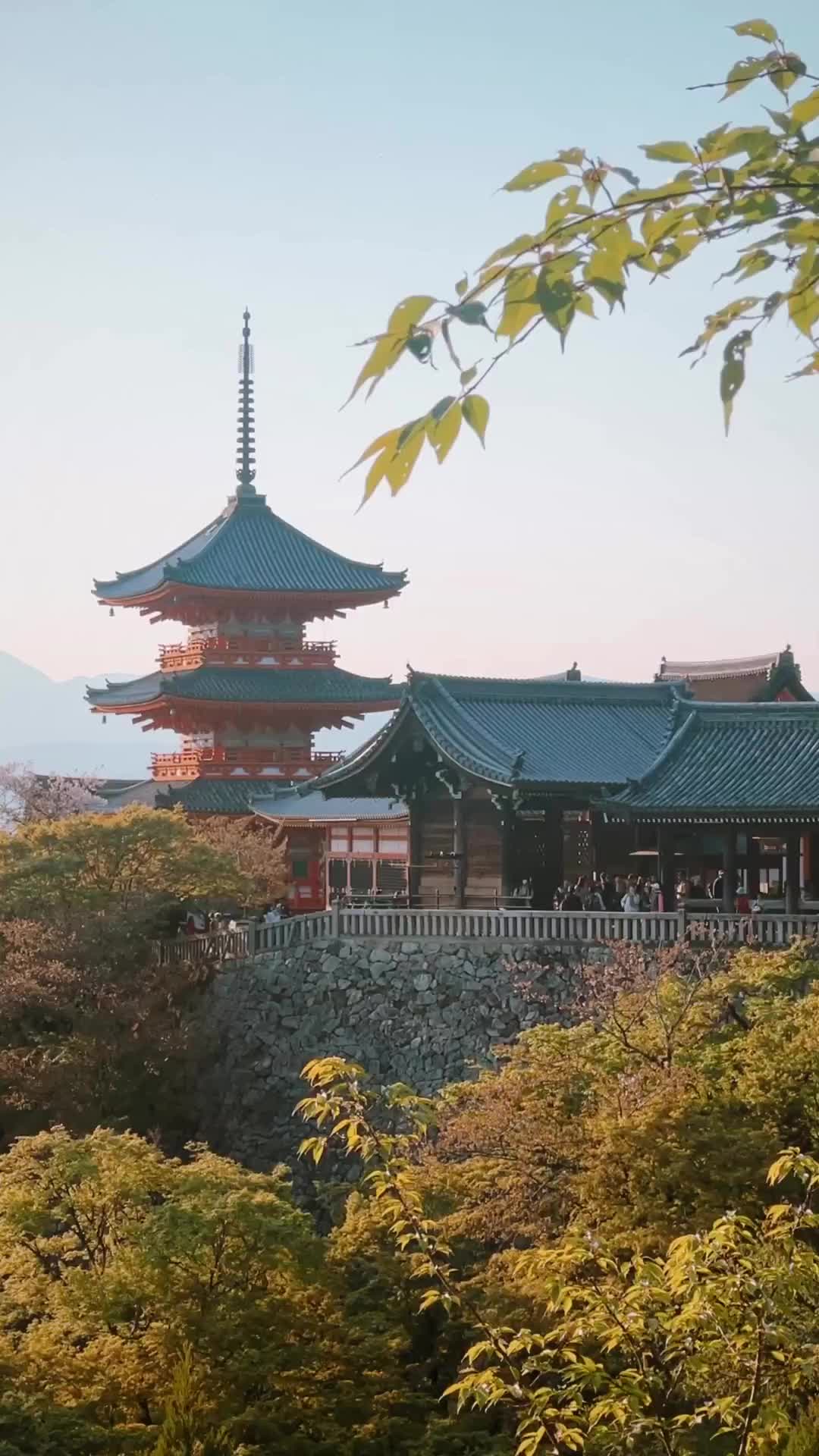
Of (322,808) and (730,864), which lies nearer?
(730,864)

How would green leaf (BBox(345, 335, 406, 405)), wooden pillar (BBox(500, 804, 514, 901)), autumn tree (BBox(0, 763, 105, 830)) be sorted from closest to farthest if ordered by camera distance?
green leaf (BBox(345, 335, 406, 405)), wooden pillar (BBox(500, 804, 514, 901)), autumn tree (BBox(0, 763, 105, 830))

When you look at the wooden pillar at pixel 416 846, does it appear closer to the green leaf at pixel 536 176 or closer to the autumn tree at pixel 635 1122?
the autumn tree at pixel 635 1122

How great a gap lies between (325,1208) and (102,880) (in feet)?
25.7

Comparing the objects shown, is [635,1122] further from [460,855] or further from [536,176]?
[460,855]

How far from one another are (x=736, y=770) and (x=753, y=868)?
224 centimetres

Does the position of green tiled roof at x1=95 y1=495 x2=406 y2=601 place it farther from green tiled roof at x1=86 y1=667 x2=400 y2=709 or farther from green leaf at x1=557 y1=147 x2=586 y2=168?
green leaf at x1=557 y1=147 x2=586 y2=168

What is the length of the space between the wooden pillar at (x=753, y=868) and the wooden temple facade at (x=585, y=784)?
32 millimetres

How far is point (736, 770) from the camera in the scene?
31.6 m


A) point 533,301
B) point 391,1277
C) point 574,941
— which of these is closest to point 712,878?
point 574,941

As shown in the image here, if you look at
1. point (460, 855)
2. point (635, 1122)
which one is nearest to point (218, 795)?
point (460, 855)

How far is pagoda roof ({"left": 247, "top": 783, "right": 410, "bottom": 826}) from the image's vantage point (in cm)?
4006

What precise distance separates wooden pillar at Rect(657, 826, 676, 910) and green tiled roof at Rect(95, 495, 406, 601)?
1931cm

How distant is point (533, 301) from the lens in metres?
3.52

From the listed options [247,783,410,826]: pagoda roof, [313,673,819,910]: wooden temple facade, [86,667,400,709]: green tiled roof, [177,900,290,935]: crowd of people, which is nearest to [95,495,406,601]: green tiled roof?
[86,667,400,709]: green tiled roof
